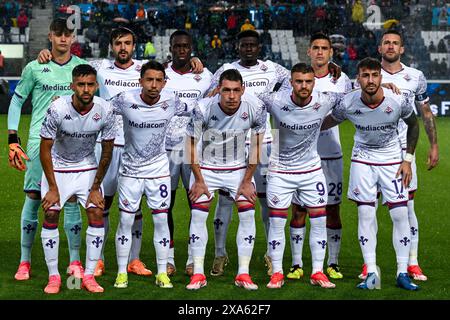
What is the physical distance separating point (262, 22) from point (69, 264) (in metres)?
25.1

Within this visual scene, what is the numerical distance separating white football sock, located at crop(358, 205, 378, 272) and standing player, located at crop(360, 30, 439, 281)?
459mm

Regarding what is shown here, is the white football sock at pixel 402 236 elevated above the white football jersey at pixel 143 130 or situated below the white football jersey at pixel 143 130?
below

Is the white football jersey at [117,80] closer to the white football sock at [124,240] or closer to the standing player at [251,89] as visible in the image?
the standing player at [251,89]

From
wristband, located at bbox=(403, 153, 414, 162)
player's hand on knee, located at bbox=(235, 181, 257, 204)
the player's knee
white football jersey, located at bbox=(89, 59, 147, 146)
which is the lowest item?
the player's knee

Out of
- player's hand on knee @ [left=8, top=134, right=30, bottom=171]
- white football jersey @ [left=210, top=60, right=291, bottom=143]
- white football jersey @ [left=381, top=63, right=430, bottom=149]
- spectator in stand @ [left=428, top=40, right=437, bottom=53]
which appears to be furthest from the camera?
spectator in stand @ [left=428, top=40, right=437, bottom=53]

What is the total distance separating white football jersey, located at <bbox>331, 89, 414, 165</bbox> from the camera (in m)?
9.35

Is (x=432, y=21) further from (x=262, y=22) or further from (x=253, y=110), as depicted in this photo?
(x=253, y=110)

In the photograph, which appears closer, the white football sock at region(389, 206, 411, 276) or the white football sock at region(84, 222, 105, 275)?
the white football sock at region(84, 222, 105, 275)

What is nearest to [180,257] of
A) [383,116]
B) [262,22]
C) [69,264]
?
[69,264]

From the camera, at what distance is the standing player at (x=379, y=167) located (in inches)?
368

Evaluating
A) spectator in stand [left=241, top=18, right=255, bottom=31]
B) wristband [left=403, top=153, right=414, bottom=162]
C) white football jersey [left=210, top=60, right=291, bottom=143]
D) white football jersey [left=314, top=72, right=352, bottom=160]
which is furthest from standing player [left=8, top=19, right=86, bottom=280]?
spectator in stand [left=241, top=18, right=255, bottom=31]

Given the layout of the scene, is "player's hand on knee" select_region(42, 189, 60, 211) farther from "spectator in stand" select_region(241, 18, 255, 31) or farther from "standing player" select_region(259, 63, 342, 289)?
"spectator in stand" select_region(241, 18, 255, 31)

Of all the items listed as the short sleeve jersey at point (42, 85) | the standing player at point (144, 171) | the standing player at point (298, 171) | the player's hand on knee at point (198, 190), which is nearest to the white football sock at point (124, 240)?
the standing player at point (144, 171)

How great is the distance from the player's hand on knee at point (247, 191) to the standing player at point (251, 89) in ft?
1.68
